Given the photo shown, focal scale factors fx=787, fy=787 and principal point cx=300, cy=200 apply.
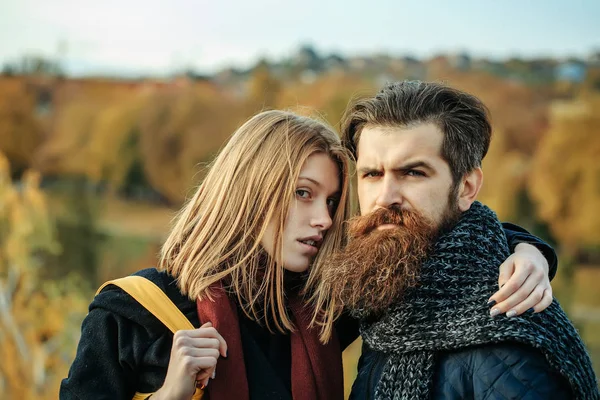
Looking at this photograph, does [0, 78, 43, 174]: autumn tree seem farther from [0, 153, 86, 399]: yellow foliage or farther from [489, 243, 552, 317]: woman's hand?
[489, 243, 552, 317]: woman's hand

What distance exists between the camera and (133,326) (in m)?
2.92

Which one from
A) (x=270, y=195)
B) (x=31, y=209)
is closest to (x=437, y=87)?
(x=270, y=195)

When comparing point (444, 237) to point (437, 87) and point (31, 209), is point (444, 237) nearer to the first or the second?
point (437, 87)

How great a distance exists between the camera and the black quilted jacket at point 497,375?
2.46m

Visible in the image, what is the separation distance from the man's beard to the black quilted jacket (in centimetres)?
31

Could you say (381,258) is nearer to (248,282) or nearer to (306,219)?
(306,219)

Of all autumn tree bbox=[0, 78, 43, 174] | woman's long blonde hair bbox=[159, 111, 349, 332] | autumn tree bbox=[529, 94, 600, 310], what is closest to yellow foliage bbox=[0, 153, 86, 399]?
autumn tree bbox=[0, 78, 43, 174]

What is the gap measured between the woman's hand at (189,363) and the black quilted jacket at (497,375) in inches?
30.5

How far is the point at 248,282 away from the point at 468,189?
93 cm

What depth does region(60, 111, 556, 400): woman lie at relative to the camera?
2.87 meters

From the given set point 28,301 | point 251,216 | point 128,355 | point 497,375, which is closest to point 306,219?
point 251,216

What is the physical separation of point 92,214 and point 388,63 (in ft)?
22.6

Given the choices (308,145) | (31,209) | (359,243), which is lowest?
(31,209)

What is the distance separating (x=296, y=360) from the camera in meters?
3.04
